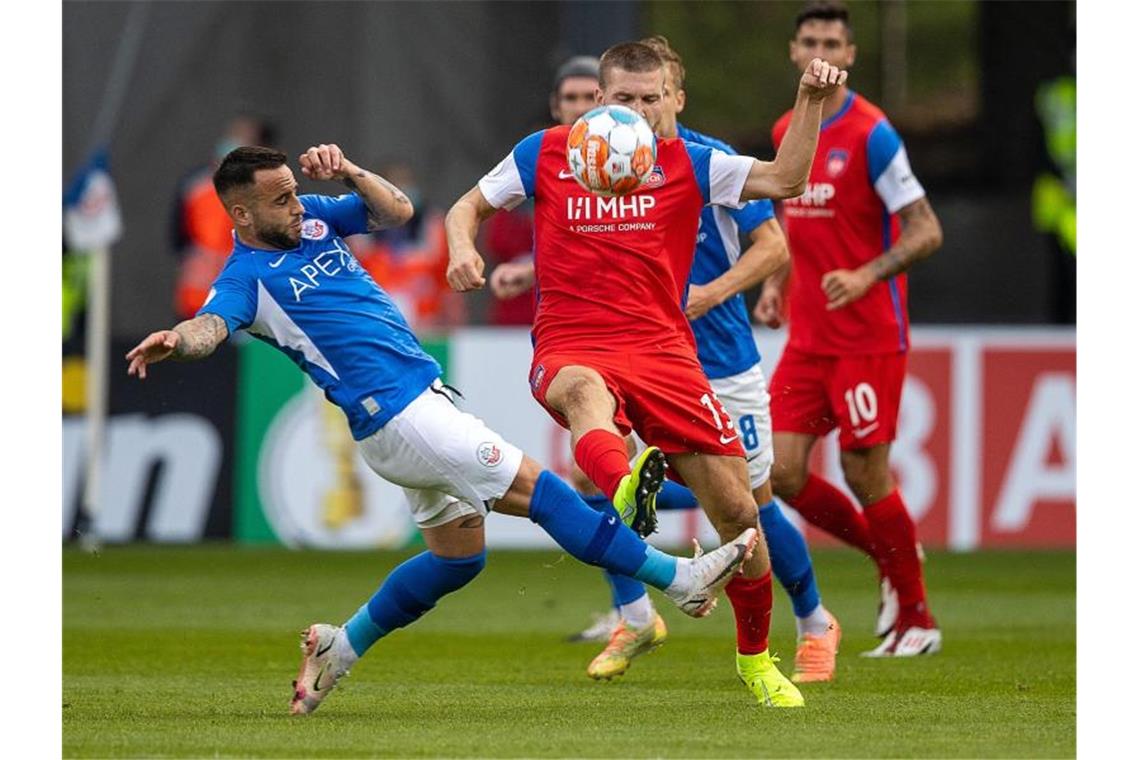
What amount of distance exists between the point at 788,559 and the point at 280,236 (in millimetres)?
2656

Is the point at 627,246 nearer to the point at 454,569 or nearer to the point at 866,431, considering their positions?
the point at 454,569

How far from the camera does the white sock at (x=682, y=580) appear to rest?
6793 millimetres

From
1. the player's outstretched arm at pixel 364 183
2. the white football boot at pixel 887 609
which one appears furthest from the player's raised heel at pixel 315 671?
the white football boot at pixel 887 609

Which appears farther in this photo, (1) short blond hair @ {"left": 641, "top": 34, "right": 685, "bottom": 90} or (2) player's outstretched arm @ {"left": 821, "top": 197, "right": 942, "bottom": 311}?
(2) player's outstretched arm @ {"left": 821, "top": 197, "right": 942, "bottom": 311}

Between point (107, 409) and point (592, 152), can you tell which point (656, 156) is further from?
point (107, 409)

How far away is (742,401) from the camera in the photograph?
347 inches

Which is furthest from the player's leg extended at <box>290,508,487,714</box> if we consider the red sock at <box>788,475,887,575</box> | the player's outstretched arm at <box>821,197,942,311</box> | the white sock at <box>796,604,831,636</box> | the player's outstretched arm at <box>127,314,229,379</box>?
the red sock at <box>788,475,887,575</box>

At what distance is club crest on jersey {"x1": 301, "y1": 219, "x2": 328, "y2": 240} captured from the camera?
7.38 metres

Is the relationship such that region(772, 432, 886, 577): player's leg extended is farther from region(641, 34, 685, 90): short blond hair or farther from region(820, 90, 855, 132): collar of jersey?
region(641, 34, 685, 90): short blond hair

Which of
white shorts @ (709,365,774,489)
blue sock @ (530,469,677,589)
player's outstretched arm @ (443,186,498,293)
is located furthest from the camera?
white shorts @ (709,365,774,489)

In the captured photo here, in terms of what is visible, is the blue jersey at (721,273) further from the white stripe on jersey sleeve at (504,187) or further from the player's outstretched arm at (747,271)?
the white stripe on jersey sleeve at (504,187)

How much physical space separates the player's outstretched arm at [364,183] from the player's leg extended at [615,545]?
3.32 feet

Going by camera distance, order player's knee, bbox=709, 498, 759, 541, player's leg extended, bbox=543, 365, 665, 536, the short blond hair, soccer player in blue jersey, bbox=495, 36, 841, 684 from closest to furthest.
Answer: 1. player's leg extended, bbox=543, 365, 665, 536
2. player's knee, bbox=709, 498, 759, 541
3. the short blond hair
4. soccer player in blue jersey, bbox=495, 36, 841, 684

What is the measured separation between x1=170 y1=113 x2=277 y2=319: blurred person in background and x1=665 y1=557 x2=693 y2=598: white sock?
10280 mm
